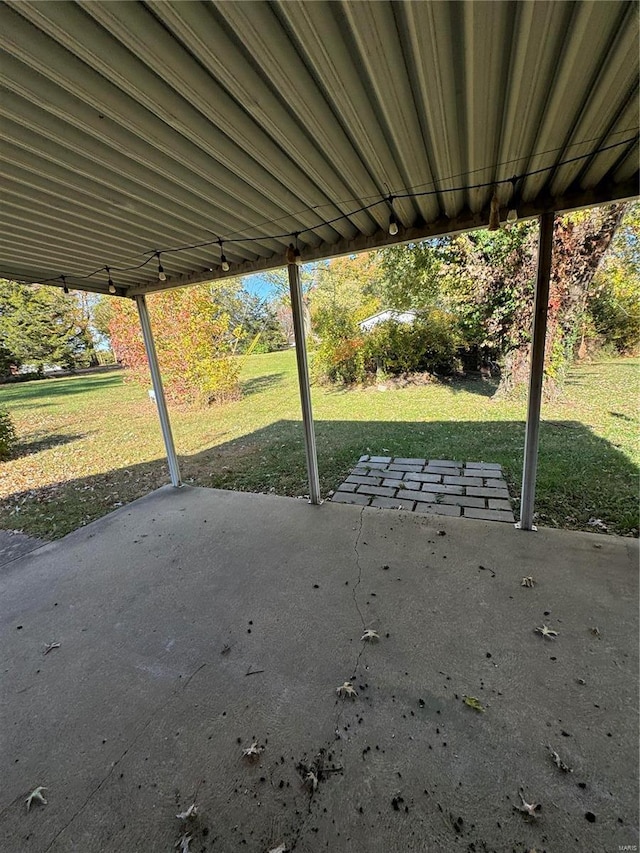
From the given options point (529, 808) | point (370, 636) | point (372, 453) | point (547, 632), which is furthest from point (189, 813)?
point (372, 453)

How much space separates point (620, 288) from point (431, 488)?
634 cm

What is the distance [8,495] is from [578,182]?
21.2 feet

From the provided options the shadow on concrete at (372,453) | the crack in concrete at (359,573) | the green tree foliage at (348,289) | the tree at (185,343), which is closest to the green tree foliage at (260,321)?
the green tree foliage at (348,289)

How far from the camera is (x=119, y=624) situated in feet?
6.85

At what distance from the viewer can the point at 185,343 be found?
24.1 ft

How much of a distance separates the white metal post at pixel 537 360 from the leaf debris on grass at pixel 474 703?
1.60 meters

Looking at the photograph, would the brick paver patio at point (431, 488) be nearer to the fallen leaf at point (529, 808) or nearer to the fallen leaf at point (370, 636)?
the fallen leaf at point (370, 636)

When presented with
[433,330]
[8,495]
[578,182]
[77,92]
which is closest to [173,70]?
[77,92]

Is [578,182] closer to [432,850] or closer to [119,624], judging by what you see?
[432,850]

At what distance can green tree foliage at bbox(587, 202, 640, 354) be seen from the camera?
6.12 metres

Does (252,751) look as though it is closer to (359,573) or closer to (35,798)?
(35,798)

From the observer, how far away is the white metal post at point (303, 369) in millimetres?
3063

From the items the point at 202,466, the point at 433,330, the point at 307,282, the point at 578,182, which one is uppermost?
the point at 307,282

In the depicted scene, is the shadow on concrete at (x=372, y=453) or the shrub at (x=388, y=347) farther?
the shrub at (x=388, y=347)
